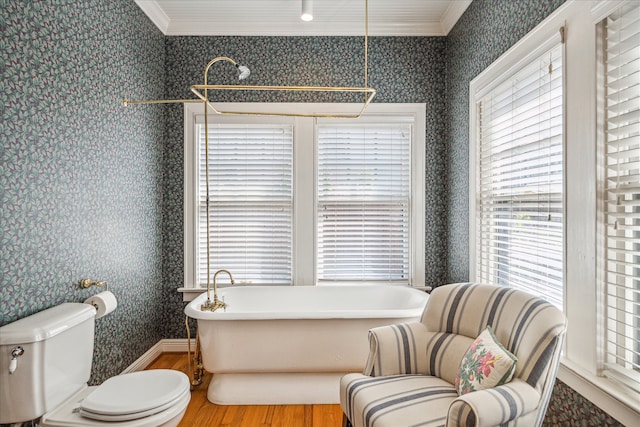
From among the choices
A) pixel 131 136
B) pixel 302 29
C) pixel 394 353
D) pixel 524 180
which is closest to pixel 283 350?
pixel 394 353

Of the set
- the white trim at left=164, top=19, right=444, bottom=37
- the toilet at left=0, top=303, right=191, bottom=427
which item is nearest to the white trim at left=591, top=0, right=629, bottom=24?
the white trim at left=164, top=19, right=444, bottom=37

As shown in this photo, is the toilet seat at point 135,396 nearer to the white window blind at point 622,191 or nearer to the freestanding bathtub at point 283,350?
the freestanding bathtub at point 283,350

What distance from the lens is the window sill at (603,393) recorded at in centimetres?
126

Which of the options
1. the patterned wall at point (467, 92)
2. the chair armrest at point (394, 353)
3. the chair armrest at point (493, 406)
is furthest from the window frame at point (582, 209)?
the chair armrest at point (394, 353)

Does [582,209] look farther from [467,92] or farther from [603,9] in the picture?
[467,92]

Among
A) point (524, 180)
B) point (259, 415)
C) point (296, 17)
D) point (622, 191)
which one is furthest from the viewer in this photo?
point (296, 17)

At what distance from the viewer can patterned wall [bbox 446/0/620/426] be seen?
163cm

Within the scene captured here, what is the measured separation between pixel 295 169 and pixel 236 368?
5.52 ft

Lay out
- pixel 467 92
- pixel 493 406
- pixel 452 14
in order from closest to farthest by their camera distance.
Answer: pixel 493 406 → pixel 467 92 → pixel 452 14

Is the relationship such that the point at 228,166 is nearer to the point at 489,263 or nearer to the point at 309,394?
the point at 309,394

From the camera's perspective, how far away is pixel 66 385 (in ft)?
5.29

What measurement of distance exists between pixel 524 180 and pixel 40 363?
2.46 m

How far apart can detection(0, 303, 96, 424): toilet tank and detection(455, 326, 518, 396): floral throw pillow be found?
1698mm

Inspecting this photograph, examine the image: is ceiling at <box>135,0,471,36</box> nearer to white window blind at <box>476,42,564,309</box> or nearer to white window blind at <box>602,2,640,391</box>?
white window blind at <box>476,42,564,309</box>
